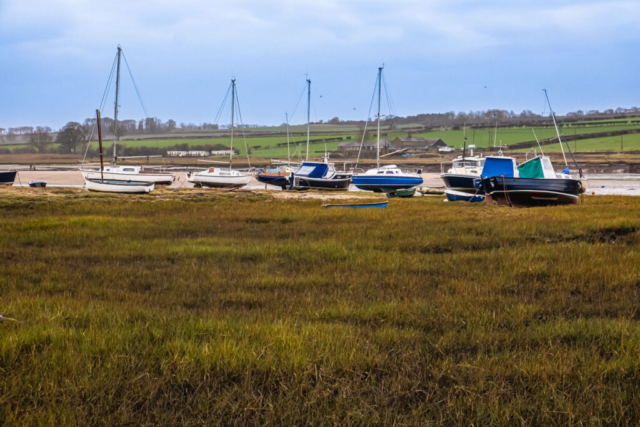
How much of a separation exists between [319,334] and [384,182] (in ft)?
155

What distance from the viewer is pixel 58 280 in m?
9.12

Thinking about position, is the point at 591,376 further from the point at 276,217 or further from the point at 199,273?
the point at 276,217

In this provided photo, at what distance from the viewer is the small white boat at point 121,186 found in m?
40.1

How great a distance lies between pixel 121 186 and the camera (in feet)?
134

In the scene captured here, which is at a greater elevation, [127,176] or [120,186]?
[127,176]

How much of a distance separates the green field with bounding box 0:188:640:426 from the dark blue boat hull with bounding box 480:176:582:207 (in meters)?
15.8

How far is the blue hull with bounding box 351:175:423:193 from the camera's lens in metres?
51.3

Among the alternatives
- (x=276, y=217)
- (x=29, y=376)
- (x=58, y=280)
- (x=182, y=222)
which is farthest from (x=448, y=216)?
(x=29, y=376)

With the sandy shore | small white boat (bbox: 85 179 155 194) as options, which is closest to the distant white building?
the sandy shore

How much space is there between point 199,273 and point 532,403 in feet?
21.5

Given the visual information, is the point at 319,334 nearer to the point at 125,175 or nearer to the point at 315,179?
the point at 125,175

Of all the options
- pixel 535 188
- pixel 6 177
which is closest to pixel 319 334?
pixel 535 188

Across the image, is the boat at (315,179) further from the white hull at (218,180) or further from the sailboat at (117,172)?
the sailboat at (117,172)

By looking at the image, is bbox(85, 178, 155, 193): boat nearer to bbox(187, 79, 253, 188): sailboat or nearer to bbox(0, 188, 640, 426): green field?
bbox(187, 79, 253, 188): sailboat
